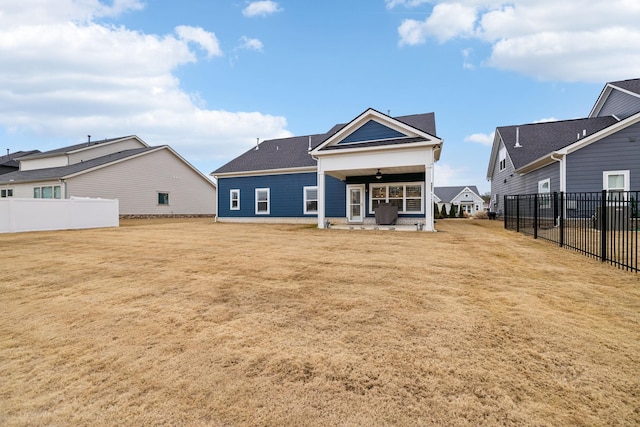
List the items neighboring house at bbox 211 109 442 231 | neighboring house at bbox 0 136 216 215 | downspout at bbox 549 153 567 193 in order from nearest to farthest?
neighboring house at bbox 211 109 442 231, downspout at bbox 549 153 567 193, neighboring house at bbox 0 136 216 215

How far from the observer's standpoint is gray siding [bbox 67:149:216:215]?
23172mm

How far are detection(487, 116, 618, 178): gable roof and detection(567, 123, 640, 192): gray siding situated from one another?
3.96 metres

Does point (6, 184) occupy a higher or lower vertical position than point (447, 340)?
higher

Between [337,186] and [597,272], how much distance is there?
13.4 m

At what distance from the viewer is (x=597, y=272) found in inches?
227

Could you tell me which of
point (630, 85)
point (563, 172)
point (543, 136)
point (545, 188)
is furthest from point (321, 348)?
point (630, 85)

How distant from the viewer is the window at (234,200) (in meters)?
21.3

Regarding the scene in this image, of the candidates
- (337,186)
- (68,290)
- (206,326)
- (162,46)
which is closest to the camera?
(206,326)

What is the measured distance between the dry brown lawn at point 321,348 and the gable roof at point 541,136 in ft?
55.7

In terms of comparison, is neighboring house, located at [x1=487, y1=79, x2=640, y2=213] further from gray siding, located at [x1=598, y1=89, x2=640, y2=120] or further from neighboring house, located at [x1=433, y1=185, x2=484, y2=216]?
neighboring house, located at [x1=433, y1=185, x2=484, y2=216]

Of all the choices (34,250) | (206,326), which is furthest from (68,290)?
(34,250)

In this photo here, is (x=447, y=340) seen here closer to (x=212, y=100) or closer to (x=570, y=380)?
(x=570, y=380)

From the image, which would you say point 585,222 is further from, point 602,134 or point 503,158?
point 503,158

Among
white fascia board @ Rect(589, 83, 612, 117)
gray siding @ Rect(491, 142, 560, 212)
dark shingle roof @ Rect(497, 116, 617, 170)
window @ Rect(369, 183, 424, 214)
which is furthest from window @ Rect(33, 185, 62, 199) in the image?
white fascia board @ Rect(589, 83, 612, 117)
